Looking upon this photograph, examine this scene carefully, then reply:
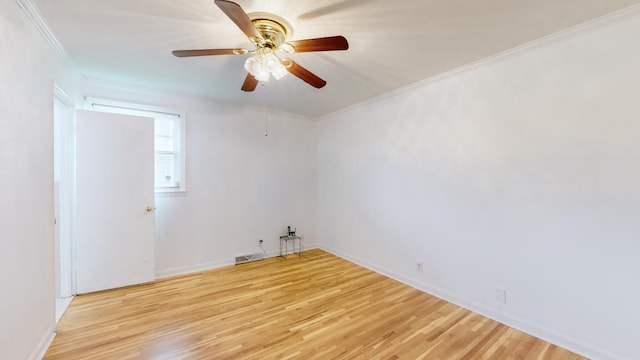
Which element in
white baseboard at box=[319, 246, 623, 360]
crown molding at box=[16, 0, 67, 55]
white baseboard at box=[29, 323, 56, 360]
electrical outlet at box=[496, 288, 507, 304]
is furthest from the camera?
electrical outlet at box=[496, 288, 507, 304]

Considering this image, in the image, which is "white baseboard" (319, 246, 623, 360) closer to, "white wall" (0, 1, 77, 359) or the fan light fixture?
the fan light fixture

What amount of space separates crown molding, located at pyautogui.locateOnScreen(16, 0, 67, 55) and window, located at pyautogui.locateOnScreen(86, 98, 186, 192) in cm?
120

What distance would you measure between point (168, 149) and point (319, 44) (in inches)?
114

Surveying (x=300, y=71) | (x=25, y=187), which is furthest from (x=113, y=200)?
(x=300, y=71)

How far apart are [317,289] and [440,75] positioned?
2.89 metres

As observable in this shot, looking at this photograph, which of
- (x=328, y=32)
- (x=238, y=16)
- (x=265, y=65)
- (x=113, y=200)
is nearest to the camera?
(x=238, y=16)

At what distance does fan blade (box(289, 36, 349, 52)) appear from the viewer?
1.69 m

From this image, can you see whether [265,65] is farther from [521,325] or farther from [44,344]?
[521,325]

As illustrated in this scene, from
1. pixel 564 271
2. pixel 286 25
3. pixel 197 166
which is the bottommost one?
pixel 564 271

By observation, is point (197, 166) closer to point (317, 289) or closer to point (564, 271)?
point (317, 289)

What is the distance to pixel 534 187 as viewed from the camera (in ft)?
7.32

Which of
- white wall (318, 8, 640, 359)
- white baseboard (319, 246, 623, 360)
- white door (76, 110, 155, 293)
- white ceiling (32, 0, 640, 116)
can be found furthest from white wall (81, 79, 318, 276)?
white baseboard (319, 246, 623, 360)

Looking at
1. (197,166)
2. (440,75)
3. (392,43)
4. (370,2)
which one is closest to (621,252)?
(440,75)

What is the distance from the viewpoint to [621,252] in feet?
6.01
